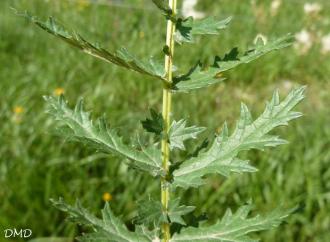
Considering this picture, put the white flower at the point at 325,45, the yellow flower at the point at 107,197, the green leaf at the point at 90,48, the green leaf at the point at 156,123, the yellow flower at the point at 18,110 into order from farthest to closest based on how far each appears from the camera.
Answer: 1. the white flower at the point at 325,45
2. the yellow flower at the point at 18,110
3. the yellow flower at the point at 107,197
4. the green leaf at the point at 156,123
5. the green leaf at the point at 90,48

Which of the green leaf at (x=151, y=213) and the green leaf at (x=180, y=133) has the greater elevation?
the green leaf at (x=180, y=133)

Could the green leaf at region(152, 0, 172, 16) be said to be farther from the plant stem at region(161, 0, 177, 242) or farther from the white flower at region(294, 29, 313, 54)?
the white flower at region(294, 29, 313, 54)

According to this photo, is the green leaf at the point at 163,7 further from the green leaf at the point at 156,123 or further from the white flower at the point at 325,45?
the white flower at the point at 325,45

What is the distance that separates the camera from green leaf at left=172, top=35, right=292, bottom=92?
0.94 meters

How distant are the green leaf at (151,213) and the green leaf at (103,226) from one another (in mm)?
88

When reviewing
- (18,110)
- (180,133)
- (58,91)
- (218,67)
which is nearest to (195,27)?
(218,67)

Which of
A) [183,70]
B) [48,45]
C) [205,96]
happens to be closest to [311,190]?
[205,96]

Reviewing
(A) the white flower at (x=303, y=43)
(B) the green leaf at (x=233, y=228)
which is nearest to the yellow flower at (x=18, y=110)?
(B) the green leaf at (x=233, y=228)

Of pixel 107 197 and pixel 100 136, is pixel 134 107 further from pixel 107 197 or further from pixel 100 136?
pixel 100 136

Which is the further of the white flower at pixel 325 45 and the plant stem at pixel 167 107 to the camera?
the white flower at pixel 325 45

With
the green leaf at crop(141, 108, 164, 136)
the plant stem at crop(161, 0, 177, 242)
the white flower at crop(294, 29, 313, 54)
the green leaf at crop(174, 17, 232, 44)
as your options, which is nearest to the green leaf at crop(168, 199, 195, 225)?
the plant stem at crop(161, 0, 177, 242)

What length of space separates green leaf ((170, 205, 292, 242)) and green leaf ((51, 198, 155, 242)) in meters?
0.08

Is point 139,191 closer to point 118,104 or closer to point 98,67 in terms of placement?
point 118,104

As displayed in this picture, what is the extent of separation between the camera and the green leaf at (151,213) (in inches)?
37.1
